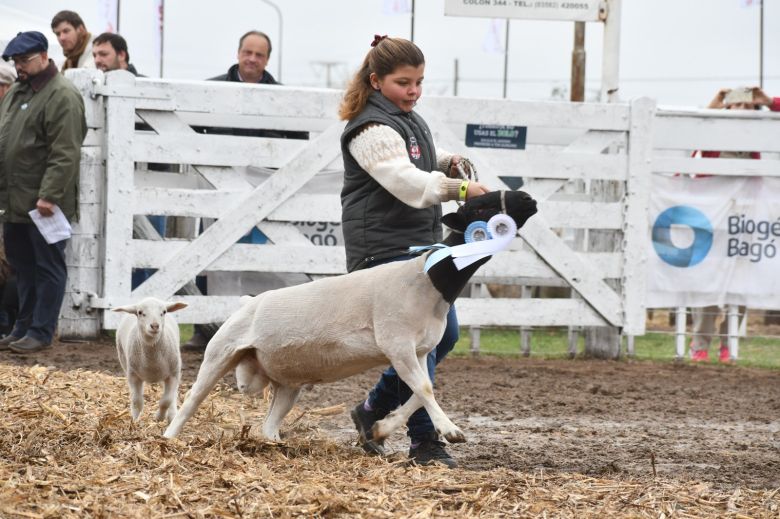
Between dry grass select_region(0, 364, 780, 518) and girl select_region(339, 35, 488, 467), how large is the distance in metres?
0.37

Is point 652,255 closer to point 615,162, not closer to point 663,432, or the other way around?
point 615,162

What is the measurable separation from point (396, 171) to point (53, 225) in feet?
16.3

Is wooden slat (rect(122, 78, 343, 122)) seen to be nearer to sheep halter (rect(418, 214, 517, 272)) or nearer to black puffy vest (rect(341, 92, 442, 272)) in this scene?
black puffy vest (rect(341, 92, 442, 272))

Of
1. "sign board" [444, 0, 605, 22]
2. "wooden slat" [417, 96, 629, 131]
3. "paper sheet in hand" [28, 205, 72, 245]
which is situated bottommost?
"paper sheet in hand" [28, 205, 72, 245]

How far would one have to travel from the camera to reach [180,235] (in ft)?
35.6

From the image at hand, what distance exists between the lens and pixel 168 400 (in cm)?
654

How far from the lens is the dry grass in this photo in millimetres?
4145

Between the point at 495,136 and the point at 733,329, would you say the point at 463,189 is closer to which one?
the point at 495,136

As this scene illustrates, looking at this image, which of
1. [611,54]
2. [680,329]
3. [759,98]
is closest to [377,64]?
[611,54]

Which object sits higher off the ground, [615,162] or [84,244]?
[615,162]

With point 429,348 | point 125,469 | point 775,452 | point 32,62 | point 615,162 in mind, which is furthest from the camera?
point 615,162

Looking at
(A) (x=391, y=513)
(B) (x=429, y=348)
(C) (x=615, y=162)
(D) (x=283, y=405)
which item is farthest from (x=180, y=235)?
(A) (x=391, y=513)

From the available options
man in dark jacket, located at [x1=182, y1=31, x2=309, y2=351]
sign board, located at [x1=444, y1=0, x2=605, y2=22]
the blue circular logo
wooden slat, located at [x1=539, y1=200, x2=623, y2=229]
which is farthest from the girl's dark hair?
the blue circular logo

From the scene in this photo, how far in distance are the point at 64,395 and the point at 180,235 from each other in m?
4.04
